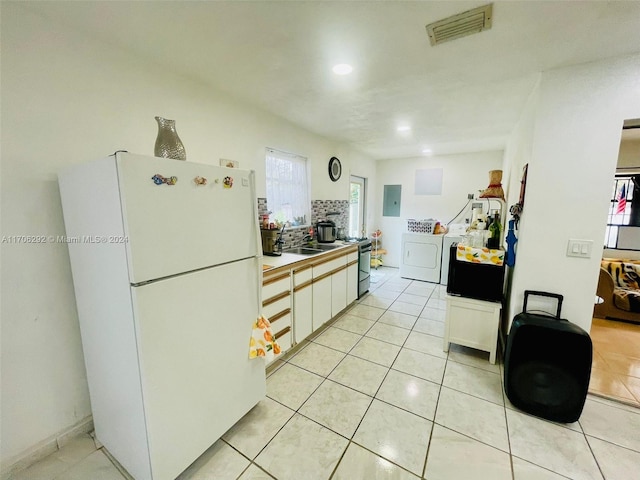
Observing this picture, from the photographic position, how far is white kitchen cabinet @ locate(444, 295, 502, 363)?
2.24 meters

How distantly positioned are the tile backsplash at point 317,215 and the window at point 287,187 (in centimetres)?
11

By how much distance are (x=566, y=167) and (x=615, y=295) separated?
7.66 ft

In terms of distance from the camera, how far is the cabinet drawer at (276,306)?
2025mm

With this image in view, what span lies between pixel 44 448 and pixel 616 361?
164 inches

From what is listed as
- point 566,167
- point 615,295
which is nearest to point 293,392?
point 566,167

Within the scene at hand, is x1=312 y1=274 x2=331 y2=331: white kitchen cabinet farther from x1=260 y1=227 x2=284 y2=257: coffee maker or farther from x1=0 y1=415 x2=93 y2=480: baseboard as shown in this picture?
x1=0 y1=415 x2=93 y2=480: baseboard

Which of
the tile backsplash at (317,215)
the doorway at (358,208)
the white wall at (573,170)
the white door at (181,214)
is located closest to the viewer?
the white door at (181,214)

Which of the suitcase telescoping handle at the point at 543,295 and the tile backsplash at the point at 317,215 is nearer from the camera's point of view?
the suitcase telescoping handle at the point at 543,295

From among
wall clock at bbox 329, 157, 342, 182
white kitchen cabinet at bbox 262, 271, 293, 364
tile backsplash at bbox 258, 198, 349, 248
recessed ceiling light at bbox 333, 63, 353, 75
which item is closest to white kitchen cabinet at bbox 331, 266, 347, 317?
tile backsplash at bbox 258, 198, 349, 248

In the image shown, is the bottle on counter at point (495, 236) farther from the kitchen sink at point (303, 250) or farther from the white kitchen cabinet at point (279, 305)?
the white kitchen cabinet at point (279, 305)

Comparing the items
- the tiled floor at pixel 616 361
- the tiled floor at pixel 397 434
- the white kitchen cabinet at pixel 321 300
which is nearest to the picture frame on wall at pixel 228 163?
the white kitchen cabinet at pixel 321 300

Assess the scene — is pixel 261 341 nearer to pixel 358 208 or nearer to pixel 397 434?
pixel 397 434

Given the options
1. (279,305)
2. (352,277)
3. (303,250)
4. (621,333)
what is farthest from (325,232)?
(621,333)

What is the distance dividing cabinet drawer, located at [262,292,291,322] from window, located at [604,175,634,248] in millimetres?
4223
